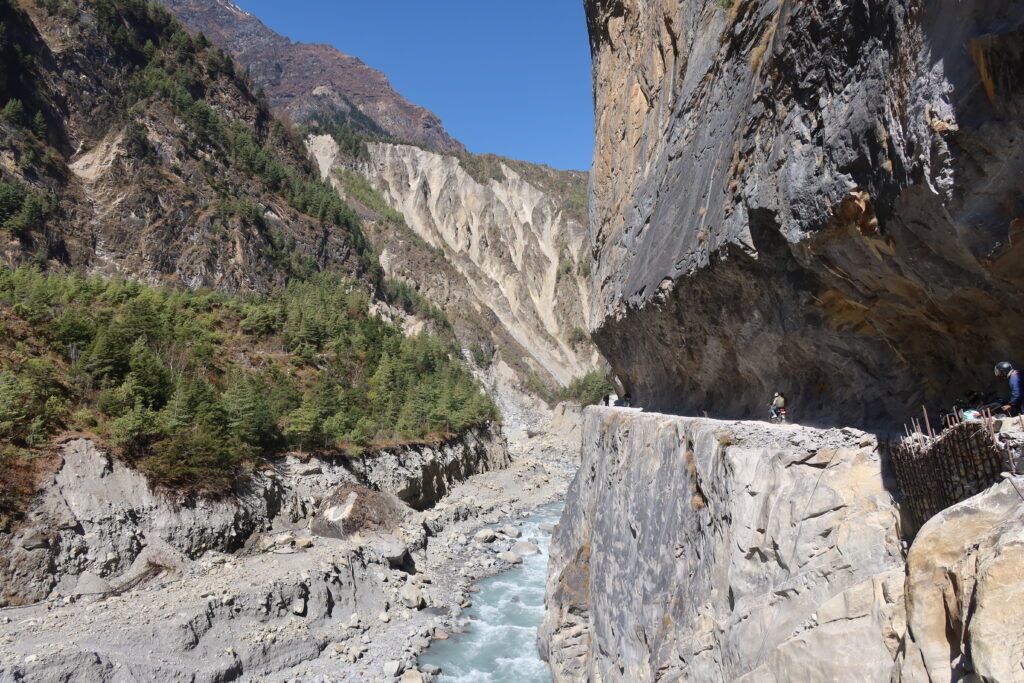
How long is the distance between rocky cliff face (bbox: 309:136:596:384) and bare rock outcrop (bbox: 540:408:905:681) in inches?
2873

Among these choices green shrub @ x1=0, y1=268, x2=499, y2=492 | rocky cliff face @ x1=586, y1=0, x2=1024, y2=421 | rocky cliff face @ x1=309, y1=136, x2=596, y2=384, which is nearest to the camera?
rocky cliff face @ x1=586, y1=0, x2=1024, y2=421

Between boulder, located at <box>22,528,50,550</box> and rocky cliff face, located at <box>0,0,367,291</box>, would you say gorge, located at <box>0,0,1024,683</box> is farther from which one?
rocky cliff face, located at <box>0,0,367,291</box>

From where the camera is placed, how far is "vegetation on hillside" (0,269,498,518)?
1708cm

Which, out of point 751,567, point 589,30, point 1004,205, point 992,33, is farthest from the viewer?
point 589,30

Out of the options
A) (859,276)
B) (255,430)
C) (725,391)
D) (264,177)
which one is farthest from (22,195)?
(859,276)

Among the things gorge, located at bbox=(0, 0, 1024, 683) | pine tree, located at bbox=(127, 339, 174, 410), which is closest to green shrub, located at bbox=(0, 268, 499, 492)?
pine tree, located at bbox=(127, 339, 174, 410)

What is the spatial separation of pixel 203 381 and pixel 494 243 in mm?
81490

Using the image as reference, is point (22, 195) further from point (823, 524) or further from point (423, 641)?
point (823, 524)

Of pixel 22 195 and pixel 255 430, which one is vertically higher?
pixel 22 195

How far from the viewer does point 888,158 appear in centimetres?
519

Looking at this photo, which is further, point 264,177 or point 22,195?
point 264,177

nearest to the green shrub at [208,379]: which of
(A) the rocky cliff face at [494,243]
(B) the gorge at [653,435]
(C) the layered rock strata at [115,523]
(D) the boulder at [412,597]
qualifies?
(B) the gorge at [653,435]

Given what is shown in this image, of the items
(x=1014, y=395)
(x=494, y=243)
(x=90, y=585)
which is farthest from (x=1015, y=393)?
(x=494, y=243)

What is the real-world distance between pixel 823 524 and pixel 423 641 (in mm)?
13232
